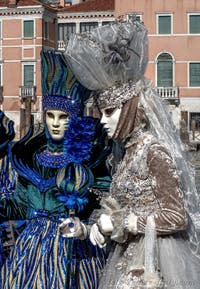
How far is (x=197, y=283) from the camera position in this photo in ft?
7.53

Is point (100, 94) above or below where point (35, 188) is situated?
above

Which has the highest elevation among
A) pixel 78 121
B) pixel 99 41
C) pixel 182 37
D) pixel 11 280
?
pixel 182 37

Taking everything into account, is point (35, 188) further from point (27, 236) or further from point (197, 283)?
point (197, 283)

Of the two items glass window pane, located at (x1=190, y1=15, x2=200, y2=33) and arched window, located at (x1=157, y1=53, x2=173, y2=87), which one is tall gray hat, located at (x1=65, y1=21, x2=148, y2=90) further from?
glass window pane, located at (x1=190, y1=15, x2=200, y2=33)

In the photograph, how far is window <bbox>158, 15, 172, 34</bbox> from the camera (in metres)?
25.3

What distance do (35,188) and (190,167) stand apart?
3.41ft

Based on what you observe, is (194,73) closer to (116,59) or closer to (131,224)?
(116,59)

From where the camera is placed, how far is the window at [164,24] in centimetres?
2527

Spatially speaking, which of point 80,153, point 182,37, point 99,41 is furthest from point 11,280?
A: point 182,37

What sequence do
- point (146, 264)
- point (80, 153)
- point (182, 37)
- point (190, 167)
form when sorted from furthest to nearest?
point (182, 37), point (80, 153), point (190, 167), point (146, 264)

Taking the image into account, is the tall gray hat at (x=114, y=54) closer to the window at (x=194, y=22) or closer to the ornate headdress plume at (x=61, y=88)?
the ornate headdress plume at (x=61, y=88)

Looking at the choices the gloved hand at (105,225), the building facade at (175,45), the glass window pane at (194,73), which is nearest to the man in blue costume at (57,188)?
the gloved hand at (105,225)

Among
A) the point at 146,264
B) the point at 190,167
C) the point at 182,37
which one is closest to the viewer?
the point at 146,264

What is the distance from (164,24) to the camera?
25.3 metres
